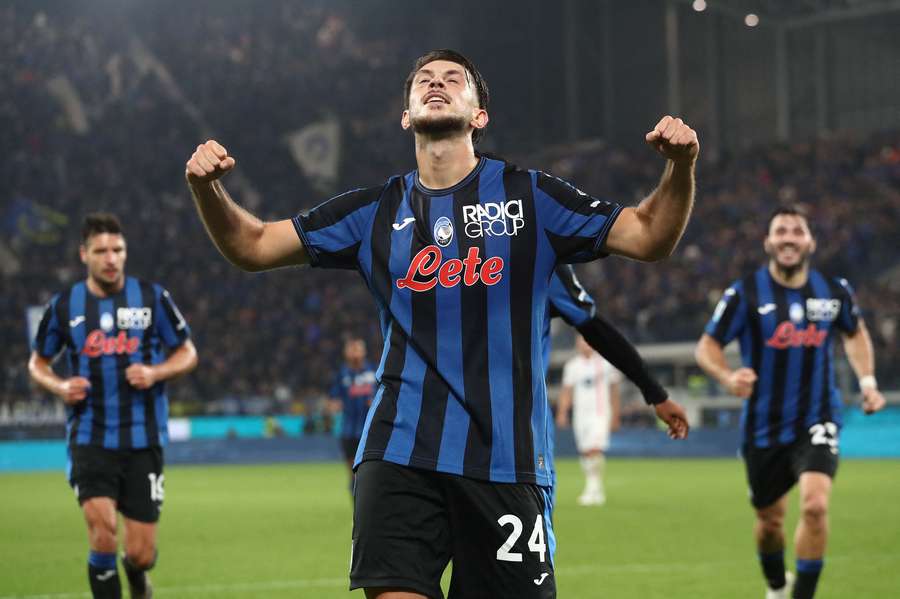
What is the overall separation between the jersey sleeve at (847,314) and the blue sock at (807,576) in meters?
1.54

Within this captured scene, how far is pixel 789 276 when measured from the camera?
828cm

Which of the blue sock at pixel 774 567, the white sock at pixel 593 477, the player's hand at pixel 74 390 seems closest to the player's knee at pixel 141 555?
the player's hand at pixel 74 390

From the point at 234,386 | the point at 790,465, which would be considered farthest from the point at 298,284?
the point at 790,465

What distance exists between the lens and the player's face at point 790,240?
809 cm

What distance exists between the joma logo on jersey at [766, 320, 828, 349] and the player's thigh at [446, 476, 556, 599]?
4.45m

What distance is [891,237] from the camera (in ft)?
106

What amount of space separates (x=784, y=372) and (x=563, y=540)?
15.6 ft

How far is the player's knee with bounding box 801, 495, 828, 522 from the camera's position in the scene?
754 cm

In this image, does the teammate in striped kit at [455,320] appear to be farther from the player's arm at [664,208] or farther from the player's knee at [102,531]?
the player's knee at [102,531]

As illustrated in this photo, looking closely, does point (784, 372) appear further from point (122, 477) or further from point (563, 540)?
point (563, 540)

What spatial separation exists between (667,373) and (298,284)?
36.5 feet

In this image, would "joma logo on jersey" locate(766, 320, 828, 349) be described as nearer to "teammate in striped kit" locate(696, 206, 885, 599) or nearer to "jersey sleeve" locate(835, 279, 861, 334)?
"teammate in striped kit" locate(696, 206, 885, 599)

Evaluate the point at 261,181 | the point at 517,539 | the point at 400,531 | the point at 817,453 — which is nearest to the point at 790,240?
the point at 817,453

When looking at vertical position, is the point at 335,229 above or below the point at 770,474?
above
